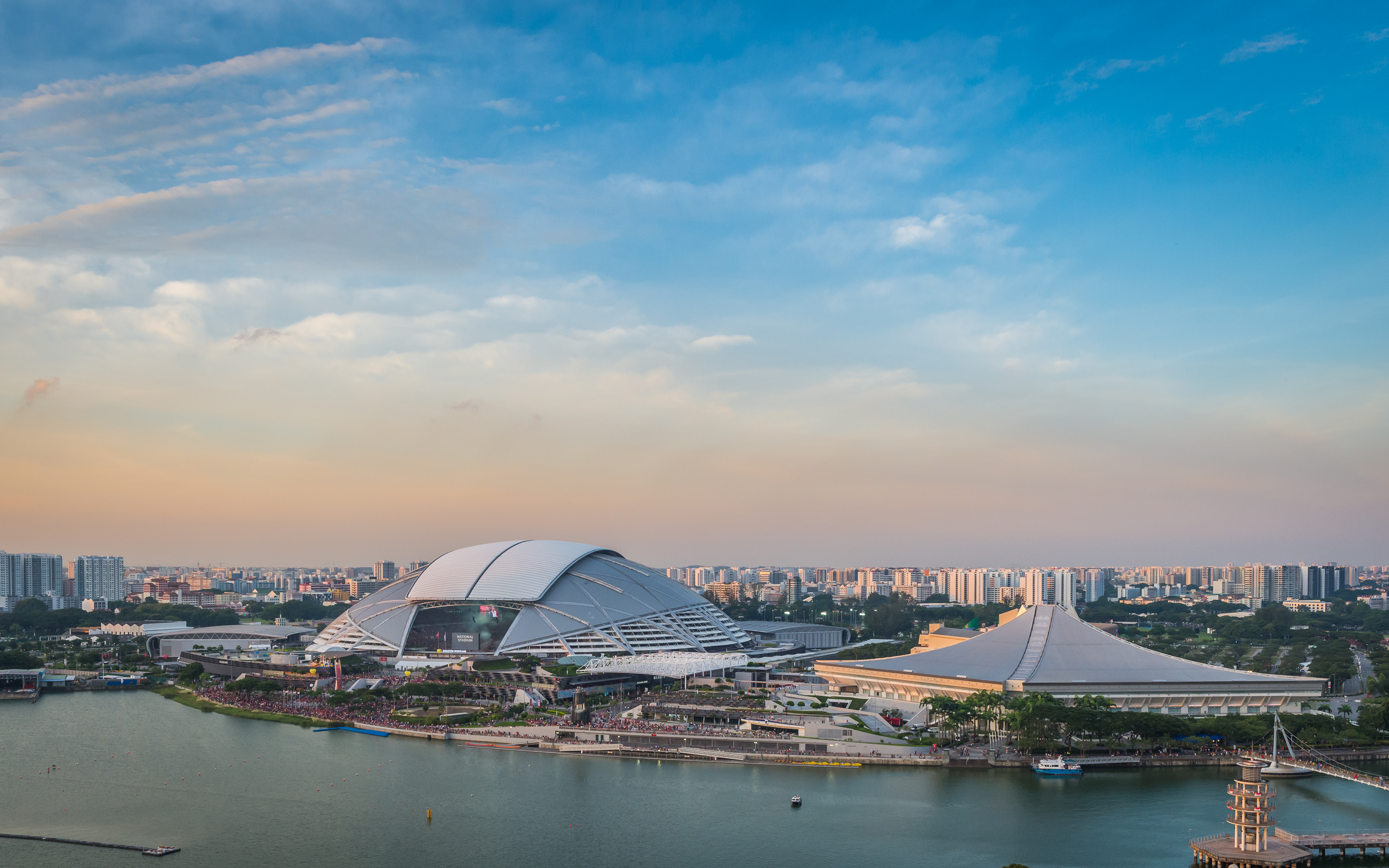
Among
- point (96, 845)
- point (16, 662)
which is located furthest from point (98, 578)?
point (96, 845)

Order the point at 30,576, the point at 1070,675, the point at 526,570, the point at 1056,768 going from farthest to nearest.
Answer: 1. the point at 30,576
2. the point at 526,570
3. the point at 1070,675
4. the point at 1056,768

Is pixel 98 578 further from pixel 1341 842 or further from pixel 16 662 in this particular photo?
pixel 1341 842

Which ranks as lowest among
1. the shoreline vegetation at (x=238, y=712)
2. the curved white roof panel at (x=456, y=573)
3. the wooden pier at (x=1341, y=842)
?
the shoreline vegetation at (x=238, y=712)

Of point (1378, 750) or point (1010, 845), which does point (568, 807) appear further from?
point (1378, 750)

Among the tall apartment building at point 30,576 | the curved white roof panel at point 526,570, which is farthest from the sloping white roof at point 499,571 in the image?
the tall apartment building at point 30,576

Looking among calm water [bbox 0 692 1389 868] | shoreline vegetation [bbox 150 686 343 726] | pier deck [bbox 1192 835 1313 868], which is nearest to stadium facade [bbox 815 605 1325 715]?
calm water [bbox 0 692 1389 868]

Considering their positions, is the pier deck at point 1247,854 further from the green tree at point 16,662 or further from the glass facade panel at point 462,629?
the green tree at point 16,662
